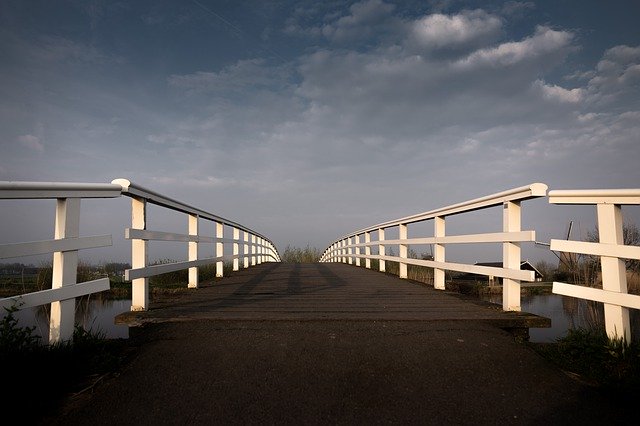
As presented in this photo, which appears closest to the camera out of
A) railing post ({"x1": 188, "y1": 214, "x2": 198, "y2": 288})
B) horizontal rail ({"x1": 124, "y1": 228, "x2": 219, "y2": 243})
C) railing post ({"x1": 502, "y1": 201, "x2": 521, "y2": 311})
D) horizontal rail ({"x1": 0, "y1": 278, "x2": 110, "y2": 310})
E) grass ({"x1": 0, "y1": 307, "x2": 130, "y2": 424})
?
grass ({"x1": 0, "y1": 307, "x2": 130, "y2": 424})

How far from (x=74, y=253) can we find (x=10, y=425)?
1562mm

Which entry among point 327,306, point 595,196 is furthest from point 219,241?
point 595,196

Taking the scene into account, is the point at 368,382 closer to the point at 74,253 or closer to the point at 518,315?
the point at 518,315

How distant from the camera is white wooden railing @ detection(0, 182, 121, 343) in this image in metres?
3.23

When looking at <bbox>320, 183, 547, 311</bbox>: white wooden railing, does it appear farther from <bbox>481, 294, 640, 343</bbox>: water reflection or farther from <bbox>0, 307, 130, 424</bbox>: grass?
<bbox>0, 307, 130, 424</bbox>: grass

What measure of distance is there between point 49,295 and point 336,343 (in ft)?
7.19

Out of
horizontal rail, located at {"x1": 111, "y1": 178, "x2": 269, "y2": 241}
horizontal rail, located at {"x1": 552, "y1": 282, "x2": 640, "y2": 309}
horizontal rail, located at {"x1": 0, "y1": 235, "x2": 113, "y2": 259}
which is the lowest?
horizontal rail, located at {"x1": 552, "y1": 282, "x2": 640, "y2": 309}

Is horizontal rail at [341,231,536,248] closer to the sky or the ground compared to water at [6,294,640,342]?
closer to the sky

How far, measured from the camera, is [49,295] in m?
3.41

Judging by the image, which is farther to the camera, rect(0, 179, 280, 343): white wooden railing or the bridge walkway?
rect(0, 179, 280, 343): white wooden railing

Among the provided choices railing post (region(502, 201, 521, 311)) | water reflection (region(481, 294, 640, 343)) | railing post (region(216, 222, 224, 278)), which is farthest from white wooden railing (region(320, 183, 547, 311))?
railing post (region(216, 222, 224, 278))

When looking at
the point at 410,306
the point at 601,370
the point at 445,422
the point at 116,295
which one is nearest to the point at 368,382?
the point at 445,422

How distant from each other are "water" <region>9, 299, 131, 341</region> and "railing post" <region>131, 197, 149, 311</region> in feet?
2.11

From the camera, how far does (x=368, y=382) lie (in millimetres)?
3033
